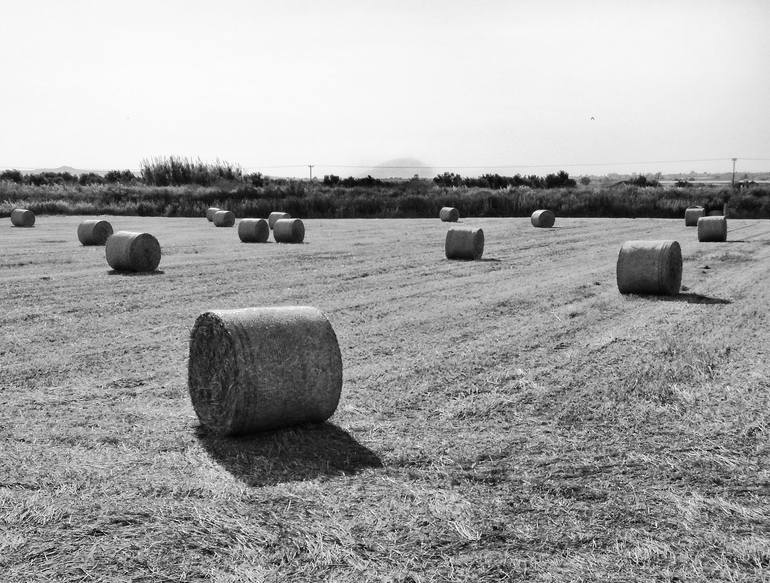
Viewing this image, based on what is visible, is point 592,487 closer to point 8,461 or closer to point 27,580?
point 27,580

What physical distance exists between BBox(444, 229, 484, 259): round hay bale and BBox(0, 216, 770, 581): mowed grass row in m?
7.52

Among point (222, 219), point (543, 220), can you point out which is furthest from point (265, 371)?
point (222, 219)

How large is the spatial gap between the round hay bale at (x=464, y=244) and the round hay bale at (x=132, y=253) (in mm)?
7048

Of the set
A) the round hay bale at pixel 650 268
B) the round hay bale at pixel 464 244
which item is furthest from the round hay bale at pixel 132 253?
the round hay bale at pixel 650 268

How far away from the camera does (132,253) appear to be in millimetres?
17406

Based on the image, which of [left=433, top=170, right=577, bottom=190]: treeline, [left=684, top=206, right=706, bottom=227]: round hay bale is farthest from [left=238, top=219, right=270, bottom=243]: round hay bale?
[left=433, top=170, right=577, bottom=190]: treeline

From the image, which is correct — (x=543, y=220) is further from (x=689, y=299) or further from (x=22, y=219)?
(x=689, y=299)

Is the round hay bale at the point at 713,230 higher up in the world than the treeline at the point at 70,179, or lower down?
lower down

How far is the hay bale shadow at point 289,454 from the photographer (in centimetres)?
572

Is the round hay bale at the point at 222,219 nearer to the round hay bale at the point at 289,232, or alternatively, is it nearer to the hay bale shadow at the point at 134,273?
the round hay bale at the point at 289,232

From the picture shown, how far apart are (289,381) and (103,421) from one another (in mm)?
1670

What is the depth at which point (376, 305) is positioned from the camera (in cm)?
1323

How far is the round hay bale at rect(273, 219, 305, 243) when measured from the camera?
86.2 ft

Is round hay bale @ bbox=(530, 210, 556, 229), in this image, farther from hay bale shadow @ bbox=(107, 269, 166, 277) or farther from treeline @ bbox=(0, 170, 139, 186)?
treeline @ bbox=(0, 170, 139, 186)
